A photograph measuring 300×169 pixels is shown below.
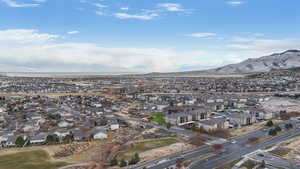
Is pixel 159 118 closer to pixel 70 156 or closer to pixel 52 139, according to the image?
pixel 52 139

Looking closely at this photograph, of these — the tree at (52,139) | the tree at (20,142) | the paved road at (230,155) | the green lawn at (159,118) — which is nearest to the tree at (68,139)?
the tree at (52,139)

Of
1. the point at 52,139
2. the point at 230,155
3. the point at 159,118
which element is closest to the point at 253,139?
the point at 230,155

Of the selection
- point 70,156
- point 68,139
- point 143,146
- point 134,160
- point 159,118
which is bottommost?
point 70,156

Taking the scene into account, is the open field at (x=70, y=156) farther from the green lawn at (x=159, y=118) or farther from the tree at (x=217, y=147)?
the tree at (x=217, y=147)

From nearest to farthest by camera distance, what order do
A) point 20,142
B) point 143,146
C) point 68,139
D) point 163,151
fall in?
point 163,151 → point 143,146 → point 20,142 → point 68,139

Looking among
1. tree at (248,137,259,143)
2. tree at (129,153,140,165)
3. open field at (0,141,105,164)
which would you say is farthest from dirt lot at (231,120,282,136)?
open field at (0,141,105,164)

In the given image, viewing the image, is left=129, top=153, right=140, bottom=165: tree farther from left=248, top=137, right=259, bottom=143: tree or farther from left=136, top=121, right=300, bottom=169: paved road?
left=248, top=137, right=259, bottom=143: tree

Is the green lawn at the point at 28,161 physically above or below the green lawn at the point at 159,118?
below
